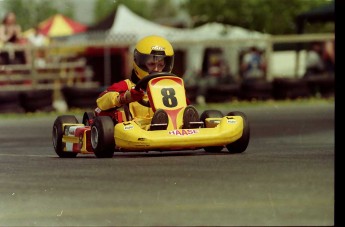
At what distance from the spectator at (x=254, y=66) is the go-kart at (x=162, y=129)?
14.9 m

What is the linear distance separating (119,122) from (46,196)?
228cm

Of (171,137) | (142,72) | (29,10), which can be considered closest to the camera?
(171,137)

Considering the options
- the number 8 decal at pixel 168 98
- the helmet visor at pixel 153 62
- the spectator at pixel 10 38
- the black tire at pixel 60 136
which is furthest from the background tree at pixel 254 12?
the number 8 decal at pixel 168 98

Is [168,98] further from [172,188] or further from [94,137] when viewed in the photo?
[172,188]

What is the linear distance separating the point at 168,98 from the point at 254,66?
15611mm

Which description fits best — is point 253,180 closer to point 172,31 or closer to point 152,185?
point 152,185

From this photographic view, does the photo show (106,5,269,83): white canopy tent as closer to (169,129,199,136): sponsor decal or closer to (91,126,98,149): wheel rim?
(91,126,98,149): wheel rim

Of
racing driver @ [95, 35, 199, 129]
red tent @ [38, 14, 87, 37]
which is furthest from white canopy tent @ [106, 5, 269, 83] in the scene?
racing driver @ [95, 35, 199, 129]

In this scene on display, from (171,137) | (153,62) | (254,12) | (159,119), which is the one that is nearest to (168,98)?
(159,119)

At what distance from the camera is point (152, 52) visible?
28.7 ft

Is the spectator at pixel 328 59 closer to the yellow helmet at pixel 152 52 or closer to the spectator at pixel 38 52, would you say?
the spectator at pixel 38 52

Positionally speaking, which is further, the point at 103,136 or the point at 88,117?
the point at 88,117

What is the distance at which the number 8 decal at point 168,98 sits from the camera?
338 inches

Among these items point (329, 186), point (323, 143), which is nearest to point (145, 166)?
point (329, 186)
